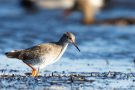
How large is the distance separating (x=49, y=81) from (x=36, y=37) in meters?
10.6

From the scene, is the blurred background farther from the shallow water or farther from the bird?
the bird

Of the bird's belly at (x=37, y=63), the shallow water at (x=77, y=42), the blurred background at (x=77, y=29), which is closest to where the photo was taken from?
the shallow water at (x=77, y=42)

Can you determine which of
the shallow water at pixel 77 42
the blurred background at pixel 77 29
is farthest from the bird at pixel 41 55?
the blurred background at pixel 77 29

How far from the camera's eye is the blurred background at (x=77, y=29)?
15.1 metres

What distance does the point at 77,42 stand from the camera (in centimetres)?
2002

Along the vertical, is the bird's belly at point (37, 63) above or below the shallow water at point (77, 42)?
below

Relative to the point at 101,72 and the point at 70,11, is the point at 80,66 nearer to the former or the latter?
the point at 101,72

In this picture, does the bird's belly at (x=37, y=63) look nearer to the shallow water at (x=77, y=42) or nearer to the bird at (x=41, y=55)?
the bird at (x=41, y=55)

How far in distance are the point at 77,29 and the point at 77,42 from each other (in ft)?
15.3

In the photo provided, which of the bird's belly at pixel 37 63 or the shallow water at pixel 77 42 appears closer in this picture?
the shallow water at pixel 77 42

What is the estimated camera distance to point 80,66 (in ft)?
44.8

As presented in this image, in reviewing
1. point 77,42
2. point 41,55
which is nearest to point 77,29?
point 77,42

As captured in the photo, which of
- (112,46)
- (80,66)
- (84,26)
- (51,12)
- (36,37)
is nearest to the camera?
(80,66)

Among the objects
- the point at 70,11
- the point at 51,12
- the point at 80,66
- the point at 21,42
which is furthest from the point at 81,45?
the point at 51,12
